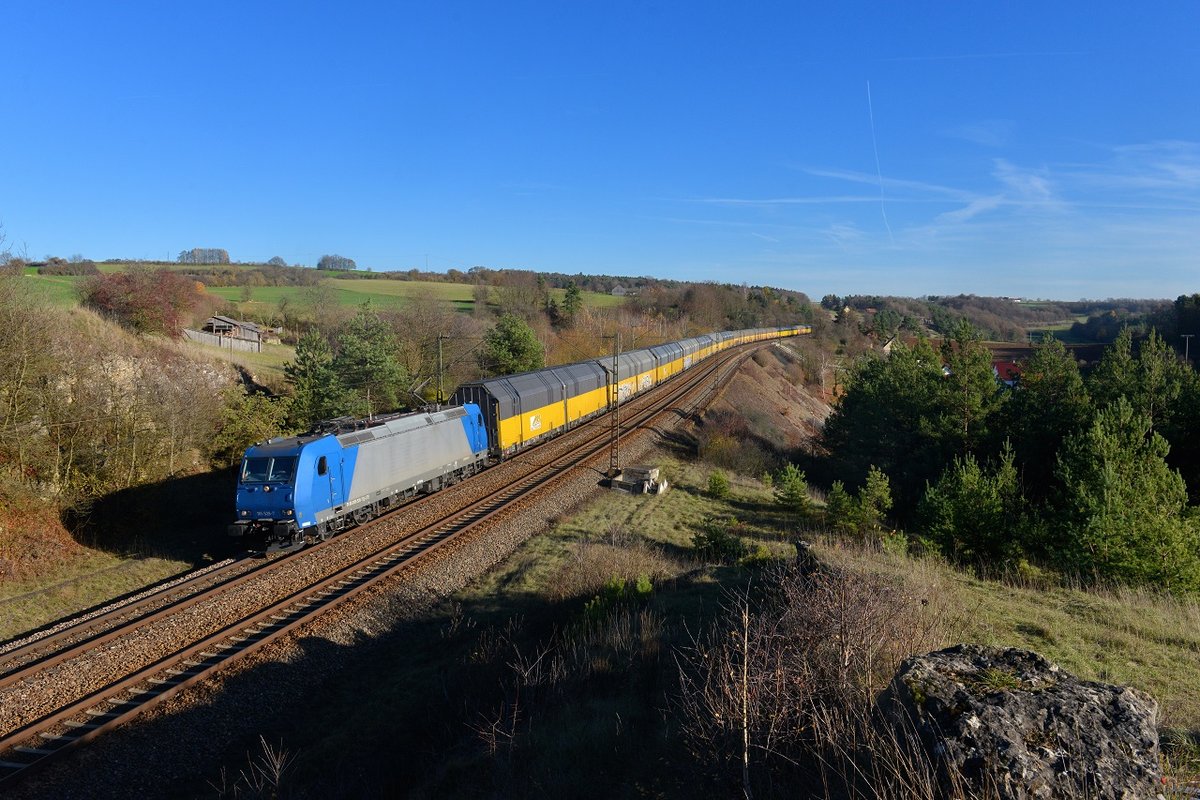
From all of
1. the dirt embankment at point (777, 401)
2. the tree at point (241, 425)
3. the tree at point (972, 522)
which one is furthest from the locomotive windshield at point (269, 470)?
the dirt embankment at point (777, 401)

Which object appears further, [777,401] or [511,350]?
[777,401]

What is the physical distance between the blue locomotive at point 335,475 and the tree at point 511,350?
73.7 ft

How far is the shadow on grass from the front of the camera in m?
19.0

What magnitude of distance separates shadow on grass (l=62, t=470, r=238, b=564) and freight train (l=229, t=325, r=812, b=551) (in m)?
2.31

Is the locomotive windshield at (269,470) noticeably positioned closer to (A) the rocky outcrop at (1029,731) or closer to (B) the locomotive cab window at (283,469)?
(B) the locomotive cab window at (283,469)

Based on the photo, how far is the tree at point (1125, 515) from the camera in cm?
1391

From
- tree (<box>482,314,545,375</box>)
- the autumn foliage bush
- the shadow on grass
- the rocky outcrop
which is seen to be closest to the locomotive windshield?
the shadow on grass

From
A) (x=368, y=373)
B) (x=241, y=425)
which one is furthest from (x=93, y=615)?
(x=368, y=373)

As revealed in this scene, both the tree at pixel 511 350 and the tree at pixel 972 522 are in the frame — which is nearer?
the tree at pixel 972 522

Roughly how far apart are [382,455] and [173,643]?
7.95 metres

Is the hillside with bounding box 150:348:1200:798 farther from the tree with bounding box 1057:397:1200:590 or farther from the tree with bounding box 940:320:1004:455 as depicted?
A: the tree with bounding box 940:320:1004:455

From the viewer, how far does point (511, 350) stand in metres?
46.3

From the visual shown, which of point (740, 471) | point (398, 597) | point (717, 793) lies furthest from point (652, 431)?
point (717, 793)

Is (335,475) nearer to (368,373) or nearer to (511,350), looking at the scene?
(368,373)
